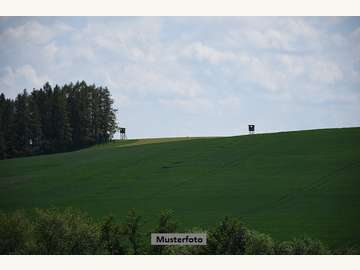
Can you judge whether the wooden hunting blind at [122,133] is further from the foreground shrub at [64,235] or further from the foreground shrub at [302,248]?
the foreground shrub at [302,248]

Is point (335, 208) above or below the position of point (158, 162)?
below

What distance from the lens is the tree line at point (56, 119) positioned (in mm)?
21359

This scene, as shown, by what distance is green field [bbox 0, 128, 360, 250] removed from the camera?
21.3 m

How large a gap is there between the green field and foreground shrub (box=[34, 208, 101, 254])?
1931 mm

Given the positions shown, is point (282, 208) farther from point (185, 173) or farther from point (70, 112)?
point (70, 112)

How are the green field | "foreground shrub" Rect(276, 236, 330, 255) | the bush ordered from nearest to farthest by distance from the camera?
the bush < "foreground shrub" Rect(276, 236, 330, 255) < the green field

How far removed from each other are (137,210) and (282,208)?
493cm

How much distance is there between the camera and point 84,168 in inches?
1045

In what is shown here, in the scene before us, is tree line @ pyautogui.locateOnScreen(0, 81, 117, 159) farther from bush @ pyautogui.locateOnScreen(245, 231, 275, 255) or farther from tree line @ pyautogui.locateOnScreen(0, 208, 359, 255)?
bush @ pyautogui.locateOnScreen(245, 231, 275, 255)

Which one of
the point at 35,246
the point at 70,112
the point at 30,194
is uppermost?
the point at 70,112

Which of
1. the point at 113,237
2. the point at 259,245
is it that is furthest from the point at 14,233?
the point at 259,245

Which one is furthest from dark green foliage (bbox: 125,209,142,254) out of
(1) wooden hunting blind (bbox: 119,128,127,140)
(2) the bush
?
(2) the bush

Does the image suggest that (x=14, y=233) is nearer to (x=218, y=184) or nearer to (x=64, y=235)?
(x=64, y=235)
